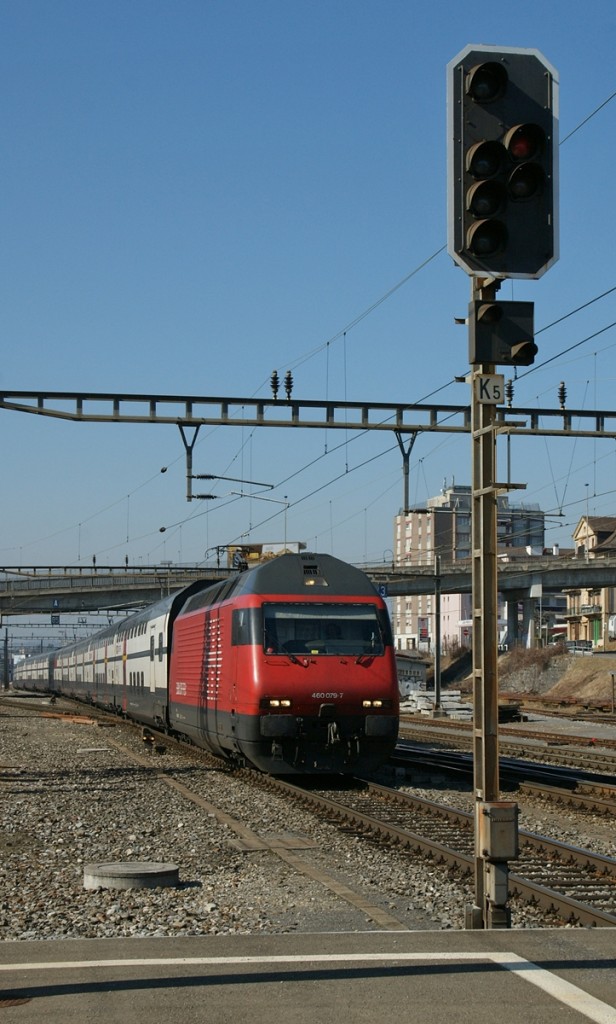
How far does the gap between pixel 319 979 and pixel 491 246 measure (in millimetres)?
4388

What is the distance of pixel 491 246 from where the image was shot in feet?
24.5

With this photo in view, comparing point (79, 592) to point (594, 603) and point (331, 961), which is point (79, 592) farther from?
point (331, 961)

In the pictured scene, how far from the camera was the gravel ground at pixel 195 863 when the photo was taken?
334 inches

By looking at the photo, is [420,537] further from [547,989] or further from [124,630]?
[547,989]

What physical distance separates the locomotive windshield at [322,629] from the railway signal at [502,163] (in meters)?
10.5

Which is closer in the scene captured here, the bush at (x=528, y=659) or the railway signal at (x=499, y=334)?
the railway signal at (x=499, y=334)

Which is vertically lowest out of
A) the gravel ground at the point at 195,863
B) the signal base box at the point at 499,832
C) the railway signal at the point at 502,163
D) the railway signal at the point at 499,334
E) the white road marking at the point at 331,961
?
the gravel ground at the point at 195,863

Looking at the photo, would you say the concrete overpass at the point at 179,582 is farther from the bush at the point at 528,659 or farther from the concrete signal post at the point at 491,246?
the concrete signal post at the point at 491,246

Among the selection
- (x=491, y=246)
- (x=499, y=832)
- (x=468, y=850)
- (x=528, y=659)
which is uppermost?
(x=491, y=246)

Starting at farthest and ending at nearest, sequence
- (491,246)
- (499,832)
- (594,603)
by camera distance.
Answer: (594,603), (491,246), (499,832)

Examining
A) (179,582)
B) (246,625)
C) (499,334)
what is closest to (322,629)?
(246,625)

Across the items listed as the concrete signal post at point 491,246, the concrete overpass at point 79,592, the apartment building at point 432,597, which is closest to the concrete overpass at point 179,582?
the concrete overpass at point 79,592

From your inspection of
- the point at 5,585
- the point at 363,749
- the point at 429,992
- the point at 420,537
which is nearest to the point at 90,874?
the point at 429,992

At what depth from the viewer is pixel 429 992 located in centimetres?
573
